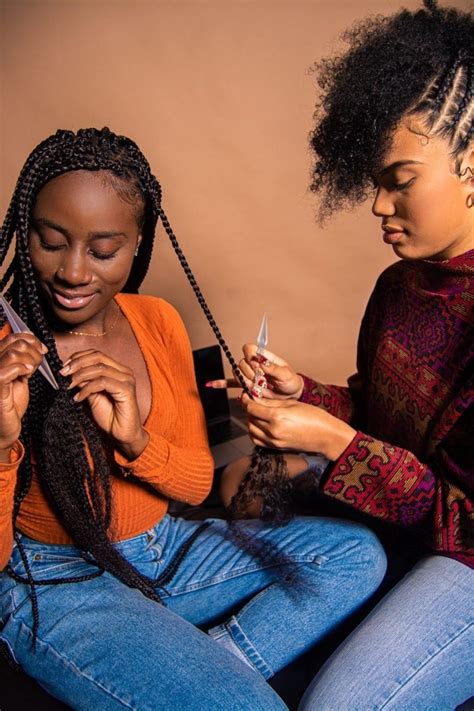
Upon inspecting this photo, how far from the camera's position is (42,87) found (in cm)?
228

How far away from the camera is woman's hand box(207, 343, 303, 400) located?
1.39 metres

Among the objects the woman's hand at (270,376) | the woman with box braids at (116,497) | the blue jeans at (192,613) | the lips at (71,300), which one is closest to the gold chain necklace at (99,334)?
the woman with box braids at (116,497)

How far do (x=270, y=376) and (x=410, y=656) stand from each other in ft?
1.95

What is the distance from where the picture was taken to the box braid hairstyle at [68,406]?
1205 millimetres

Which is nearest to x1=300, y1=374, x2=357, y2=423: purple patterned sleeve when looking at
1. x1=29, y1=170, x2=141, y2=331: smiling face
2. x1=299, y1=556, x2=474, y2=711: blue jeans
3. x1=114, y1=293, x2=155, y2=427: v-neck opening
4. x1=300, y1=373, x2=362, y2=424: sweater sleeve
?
x1=300, y1=373, x2=362, y2=424: sweater sleeve

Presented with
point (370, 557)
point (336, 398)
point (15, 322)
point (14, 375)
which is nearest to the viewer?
point (14, 375)

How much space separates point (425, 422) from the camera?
4.77 ft

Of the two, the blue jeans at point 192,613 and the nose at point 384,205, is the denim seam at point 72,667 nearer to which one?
the blue jeans at point 192,613

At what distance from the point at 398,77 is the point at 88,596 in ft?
3.43

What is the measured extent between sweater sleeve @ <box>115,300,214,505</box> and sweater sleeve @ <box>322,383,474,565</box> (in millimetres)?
280

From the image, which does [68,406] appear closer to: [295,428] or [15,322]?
[15,322]

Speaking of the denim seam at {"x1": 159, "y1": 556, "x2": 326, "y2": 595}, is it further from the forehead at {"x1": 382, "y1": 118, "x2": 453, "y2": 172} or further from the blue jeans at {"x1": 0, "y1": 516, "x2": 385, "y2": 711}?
the forehead at {"x1": 382, "y1": 118, "x2": 453, "y2": 172}

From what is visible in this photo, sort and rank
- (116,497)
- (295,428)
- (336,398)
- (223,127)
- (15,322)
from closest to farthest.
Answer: (15,322)
(295,428)
(116,497)
(336,398)
(223,127)

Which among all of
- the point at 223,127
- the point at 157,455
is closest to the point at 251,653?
the point at 157,455
